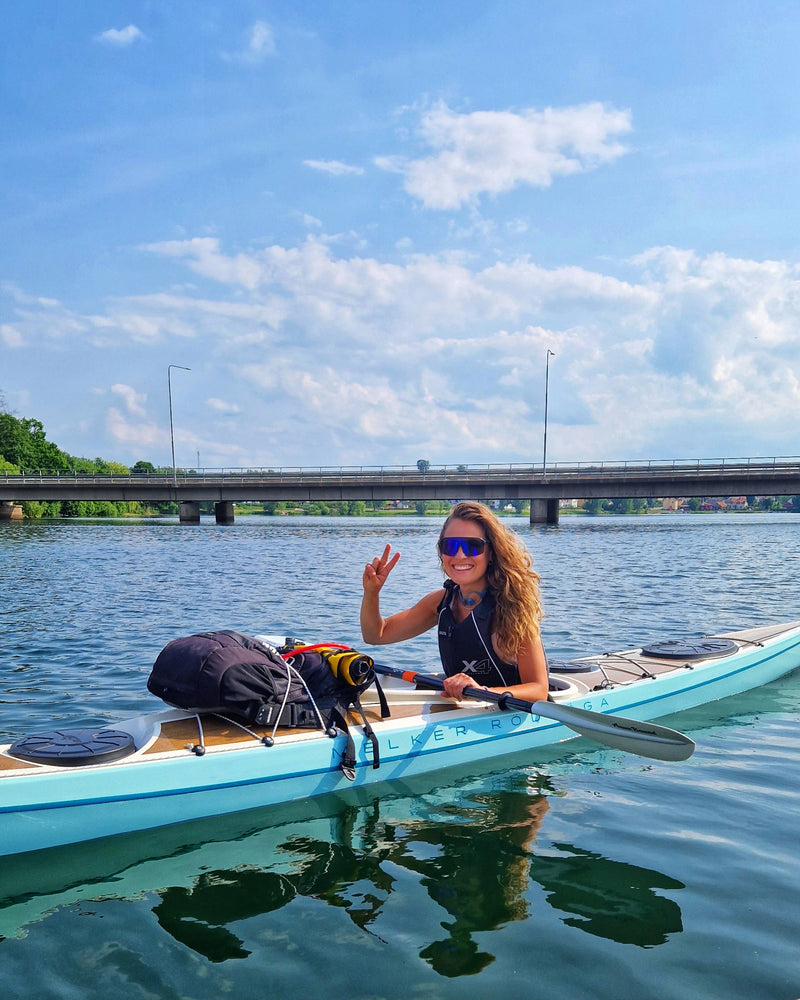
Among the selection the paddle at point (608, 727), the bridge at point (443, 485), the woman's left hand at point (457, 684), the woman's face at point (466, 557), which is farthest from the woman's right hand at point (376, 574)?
the bridge at point (443, 485)

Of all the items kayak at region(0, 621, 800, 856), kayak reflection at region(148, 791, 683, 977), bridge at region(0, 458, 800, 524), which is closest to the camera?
kayak reflection at region(148, 791, 683, 977)

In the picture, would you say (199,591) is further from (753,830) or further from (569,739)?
Answer: (753,830)

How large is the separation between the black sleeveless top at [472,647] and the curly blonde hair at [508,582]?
0.13 m

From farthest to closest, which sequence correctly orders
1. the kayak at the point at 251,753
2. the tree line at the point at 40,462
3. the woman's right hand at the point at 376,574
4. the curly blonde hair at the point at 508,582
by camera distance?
the tree line at the point at 40,462 → the woman's right hand at the point at 376,574 → the curly blonde hair at the point at 508,582 → the kayak at the point at 251,753

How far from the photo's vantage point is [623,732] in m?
4.75

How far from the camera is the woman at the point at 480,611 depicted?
481 cm

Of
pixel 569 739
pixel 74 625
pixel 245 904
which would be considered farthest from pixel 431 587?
pixel 245 904

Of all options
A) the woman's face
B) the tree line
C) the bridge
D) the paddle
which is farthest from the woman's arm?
the tree line

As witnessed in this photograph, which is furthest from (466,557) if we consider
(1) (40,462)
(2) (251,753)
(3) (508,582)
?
(1) (40,462)

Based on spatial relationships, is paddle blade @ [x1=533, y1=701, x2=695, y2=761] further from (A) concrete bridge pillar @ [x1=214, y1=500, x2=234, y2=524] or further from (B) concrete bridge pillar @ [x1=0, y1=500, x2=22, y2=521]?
(B) concrete bridge pillar @ [x1=0, y1=500, x2=22, y2=521]

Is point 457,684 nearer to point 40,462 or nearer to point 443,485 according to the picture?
point 443,485

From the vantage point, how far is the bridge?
4250cm

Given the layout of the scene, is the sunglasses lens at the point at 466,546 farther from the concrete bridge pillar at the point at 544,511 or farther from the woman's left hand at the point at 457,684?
the concrete bridge pillar at the point at 544,511

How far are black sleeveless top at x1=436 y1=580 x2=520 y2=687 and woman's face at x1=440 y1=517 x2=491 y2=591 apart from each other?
0.20 m
